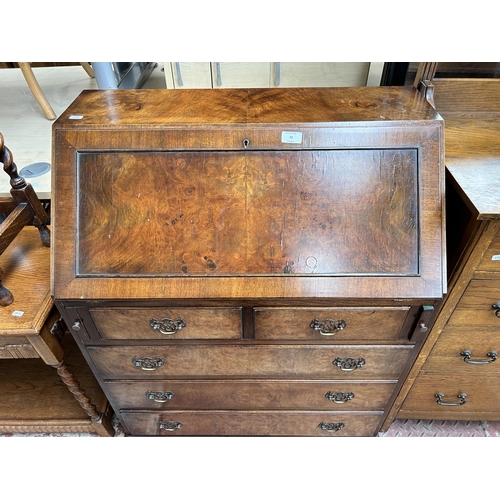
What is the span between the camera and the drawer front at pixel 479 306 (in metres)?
0.93

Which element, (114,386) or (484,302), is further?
(114,386)

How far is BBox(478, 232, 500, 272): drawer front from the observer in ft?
2.78

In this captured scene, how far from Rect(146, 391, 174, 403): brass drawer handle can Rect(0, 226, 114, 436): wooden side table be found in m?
0.25

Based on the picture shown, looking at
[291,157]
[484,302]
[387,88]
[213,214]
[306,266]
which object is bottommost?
[484,302]

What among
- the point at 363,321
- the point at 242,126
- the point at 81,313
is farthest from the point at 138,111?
the point at 363,321

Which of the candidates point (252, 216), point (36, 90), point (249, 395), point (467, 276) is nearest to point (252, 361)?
point (249, 395)

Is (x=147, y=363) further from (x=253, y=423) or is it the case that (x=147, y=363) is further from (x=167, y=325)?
(x=253, y=423)

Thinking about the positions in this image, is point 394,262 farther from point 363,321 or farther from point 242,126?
point 242,126

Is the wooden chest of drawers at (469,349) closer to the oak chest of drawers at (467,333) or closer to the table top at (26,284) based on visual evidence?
the oak chest of drawers at (467,333)

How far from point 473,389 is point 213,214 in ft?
3.50

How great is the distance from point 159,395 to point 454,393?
991 mm

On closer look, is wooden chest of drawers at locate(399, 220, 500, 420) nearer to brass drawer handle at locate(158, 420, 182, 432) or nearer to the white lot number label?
the white lot number label

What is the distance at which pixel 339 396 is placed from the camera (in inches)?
44.8

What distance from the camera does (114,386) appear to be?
1129 mm
